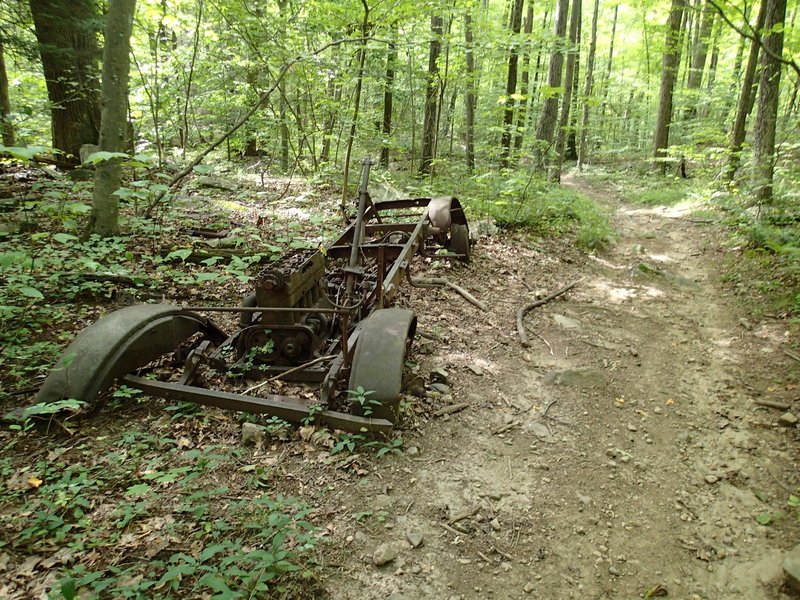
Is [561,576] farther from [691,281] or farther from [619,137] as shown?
[619,137]

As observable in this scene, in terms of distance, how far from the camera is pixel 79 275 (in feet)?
15.7

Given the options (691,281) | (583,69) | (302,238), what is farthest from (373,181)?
(583,69)

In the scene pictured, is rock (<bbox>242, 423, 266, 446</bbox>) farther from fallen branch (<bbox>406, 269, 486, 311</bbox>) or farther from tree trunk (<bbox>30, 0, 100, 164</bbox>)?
tree trunk (<bbox>30, 0, 100, 164</bbox>)

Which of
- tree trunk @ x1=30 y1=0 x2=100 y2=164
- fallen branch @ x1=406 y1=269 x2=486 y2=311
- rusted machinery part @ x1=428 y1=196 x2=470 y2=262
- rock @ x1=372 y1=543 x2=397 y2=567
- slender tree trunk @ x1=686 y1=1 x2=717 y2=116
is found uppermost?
slender tree trunk @ x1=686 y1=1 x2=717 y2=116

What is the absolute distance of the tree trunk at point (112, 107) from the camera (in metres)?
4.99

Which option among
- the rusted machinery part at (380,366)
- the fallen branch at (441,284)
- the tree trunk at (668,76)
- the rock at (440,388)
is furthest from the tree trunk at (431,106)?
the rusted machinery part at (380,366)

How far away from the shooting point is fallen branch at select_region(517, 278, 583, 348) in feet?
16.7

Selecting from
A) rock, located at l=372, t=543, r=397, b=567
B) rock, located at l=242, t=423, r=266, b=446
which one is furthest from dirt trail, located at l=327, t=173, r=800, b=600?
rock, located at l=242, t=423, r=266, b=446

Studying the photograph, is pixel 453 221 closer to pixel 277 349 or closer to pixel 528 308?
pixel 528 308

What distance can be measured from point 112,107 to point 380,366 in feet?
14.8

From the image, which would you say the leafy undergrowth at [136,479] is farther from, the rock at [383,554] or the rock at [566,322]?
the rock at [566,322]

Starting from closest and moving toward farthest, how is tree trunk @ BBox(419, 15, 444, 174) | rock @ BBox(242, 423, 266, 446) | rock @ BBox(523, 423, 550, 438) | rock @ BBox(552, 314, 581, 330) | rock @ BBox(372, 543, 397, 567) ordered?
1. rock @ BBox(372, 543, 397, 567)
2. rock @ BBox(242, 423, 266, 446)
3. rock @ BBox(523, 423, 550, 438)
4. rock @ BBox(552, 314, 581, 330)
5. tree trunk @ BBox(419, 15, 444, 174)

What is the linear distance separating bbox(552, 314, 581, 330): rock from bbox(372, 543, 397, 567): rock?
3765mm

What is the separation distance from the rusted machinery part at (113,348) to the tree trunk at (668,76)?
13.9 m
